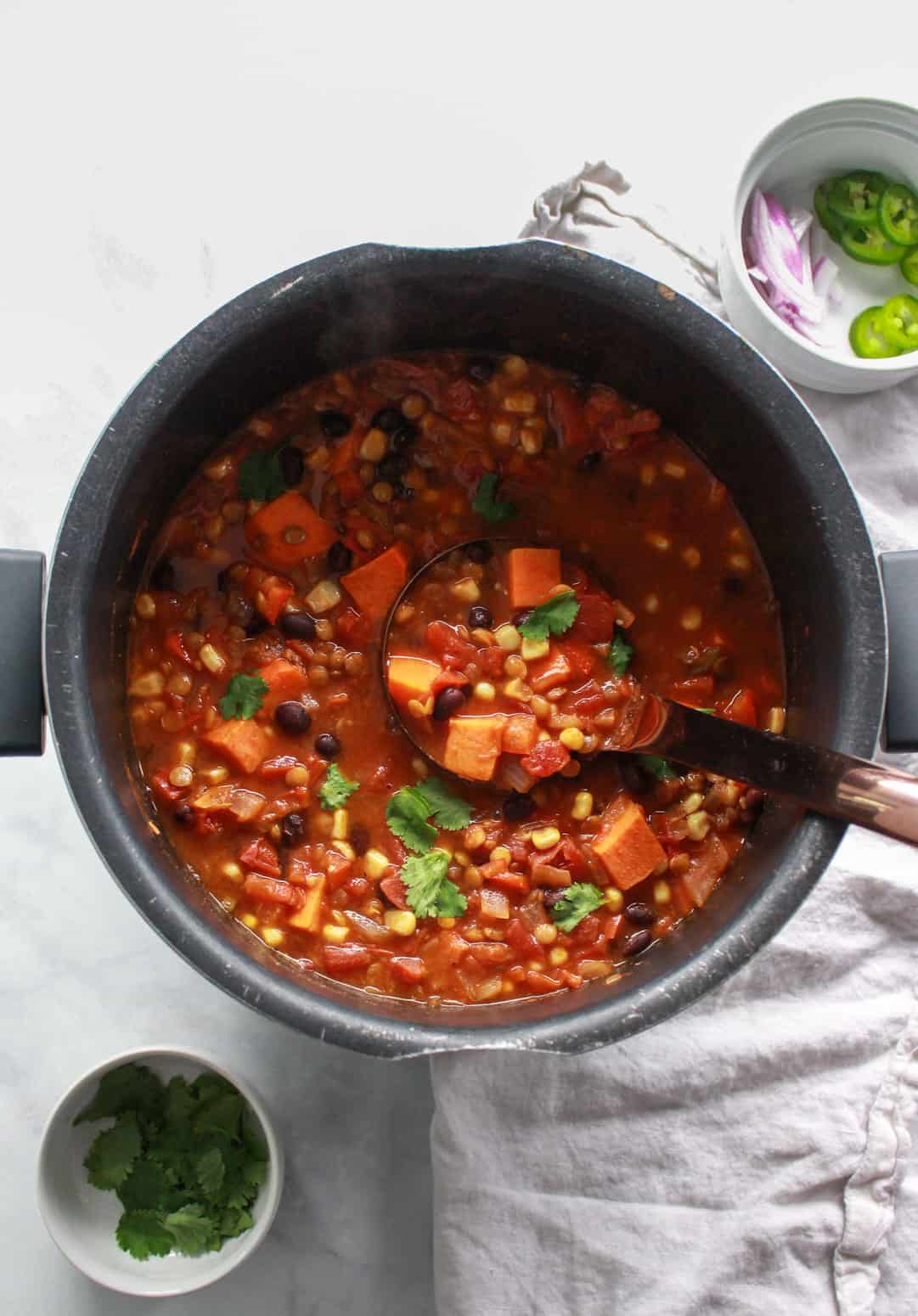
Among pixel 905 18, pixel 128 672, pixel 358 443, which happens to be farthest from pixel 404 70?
pixel 128 672

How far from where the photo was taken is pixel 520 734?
2697mm

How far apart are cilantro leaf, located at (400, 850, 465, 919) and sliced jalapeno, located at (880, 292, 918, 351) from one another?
1.44 metres

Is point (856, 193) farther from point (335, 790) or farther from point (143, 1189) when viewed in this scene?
point (143, 1189)

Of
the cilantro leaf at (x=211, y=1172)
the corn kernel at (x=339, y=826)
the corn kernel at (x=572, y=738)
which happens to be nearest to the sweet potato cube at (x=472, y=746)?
the corn kernel at (x=572, y=738)

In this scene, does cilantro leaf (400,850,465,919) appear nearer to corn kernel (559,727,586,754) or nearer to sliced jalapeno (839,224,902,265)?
corn kernel (559,727,586,754)

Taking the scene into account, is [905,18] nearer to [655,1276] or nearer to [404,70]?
[404,70]

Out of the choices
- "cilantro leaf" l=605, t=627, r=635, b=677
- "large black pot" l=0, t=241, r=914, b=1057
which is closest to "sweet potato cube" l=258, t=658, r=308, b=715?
"large black pot" l=0, t=241, r=914, b=1057

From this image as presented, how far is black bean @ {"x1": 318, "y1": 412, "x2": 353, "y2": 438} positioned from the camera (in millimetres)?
2742

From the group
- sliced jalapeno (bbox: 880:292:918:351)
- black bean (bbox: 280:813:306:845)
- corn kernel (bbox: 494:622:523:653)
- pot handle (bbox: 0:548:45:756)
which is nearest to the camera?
pot handle (bbox: 0:548:45:756)

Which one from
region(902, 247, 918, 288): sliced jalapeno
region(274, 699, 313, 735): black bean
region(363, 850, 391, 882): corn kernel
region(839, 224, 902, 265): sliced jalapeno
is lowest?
region(363, 850, 391, 882): corn kernel

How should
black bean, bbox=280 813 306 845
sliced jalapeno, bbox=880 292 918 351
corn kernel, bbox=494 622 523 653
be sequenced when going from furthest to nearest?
sliced jalapeno, bbox=880 292 918 351, corn kernel, bbox=494 622 523 653, black bean, bbox=280 813 306 845

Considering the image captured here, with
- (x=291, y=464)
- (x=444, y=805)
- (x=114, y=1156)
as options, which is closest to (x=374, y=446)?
(x=291, y=464)

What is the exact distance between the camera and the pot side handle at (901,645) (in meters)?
2.28

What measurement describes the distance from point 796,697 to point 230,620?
110cm
